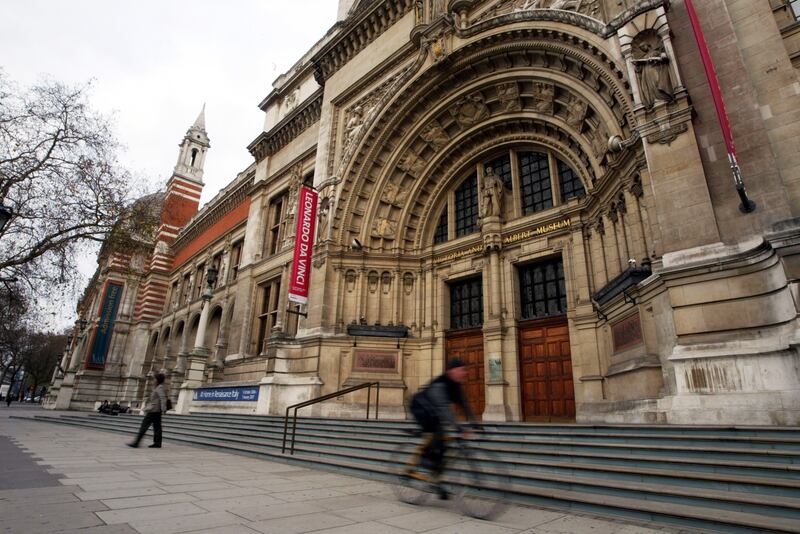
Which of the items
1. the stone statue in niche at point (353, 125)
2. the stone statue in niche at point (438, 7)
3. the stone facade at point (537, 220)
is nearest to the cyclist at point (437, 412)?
the stone facade at point (537, 220)

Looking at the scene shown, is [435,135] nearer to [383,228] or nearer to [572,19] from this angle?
[383,228]

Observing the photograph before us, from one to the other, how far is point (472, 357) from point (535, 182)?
6.55m

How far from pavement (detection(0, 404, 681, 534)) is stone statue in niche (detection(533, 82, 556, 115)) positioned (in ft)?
39.9

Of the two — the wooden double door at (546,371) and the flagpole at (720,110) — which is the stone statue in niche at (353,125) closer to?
the wooden double door at (546,371)

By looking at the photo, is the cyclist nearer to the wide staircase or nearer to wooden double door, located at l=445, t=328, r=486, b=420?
the wide staircase

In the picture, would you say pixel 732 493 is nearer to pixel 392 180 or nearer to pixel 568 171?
pixel 568 171

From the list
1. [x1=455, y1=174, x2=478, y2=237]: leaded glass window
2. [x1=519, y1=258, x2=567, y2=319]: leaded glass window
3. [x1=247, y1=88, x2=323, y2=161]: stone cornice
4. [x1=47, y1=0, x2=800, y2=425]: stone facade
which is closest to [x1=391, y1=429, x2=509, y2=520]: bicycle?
[x1=47, y1=0, x2=800, y2=425]: stone facade

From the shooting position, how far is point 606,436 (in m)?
6.33

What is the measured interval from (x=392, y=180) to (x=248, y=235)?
11.0 meters

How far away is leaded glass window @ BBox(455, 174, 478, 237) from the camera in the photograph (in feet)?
53.6

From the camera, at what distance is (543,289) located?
44.9 ft

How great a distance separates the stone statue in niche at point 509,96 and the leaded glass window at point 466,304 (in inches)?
244

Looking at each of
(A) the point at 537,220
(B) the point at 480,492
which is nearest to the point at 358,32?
(A) the point at 537,220

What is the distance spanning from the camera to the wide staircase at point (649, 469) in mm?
3915
